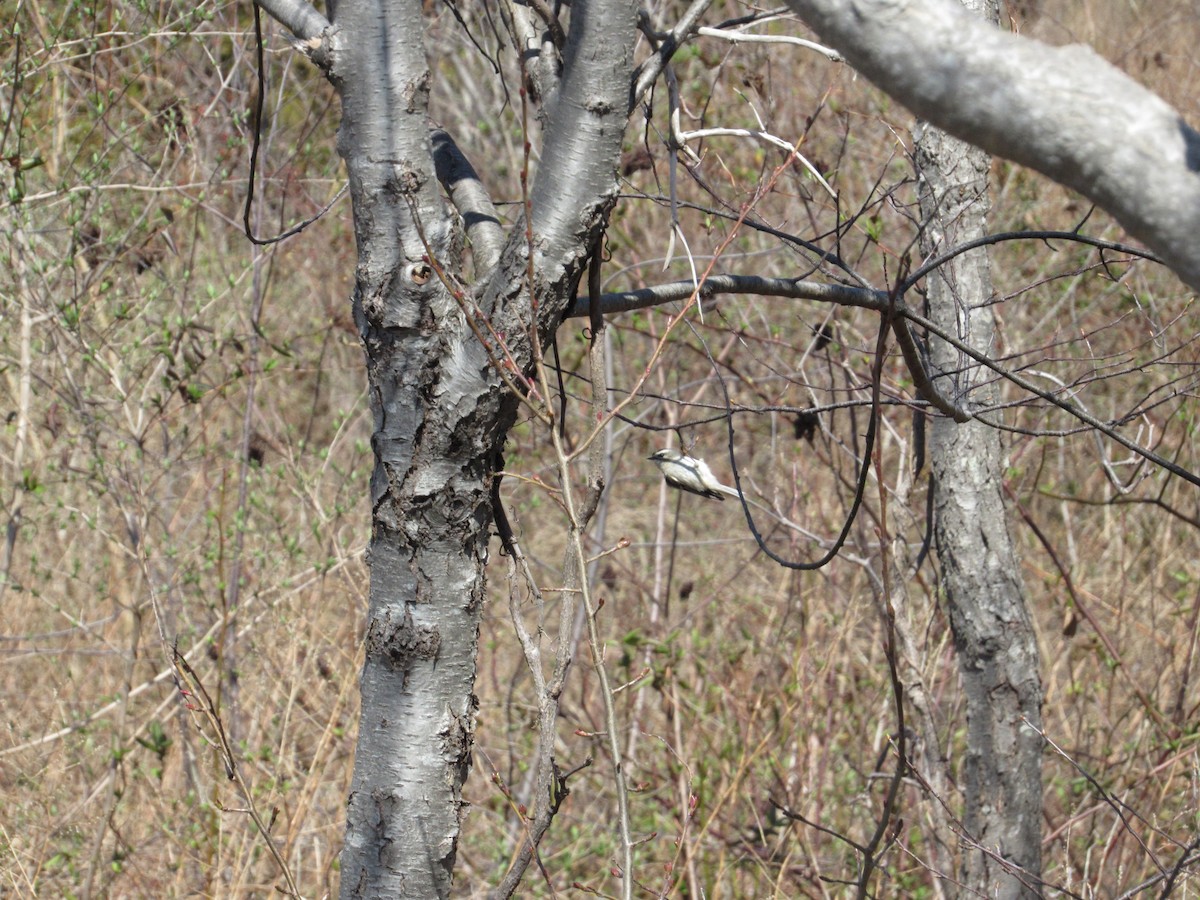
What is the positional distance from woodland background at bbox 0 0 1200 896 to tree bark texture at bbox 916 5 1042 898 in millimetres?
150

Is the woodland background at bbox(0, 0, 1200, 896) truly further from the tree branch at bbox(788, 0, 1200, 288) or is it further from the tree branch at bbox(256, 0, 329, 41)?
the tree branch at bbox(788, 0, 1200, 288)

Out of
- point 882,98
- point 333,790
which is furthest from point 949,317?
point 882,98

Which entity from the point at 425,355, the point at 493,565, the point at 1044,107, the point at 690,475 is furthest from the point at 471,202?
the point at 493,565

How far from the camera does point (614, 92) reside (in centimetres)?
143

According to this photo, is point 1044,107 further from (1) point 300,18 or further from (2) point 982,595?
(2) point 982,595

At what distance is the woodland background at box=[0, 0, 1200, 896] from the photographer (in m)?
3.11

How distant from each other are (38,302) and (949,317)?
104 inches

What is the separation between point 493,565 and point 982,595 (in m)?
2.72

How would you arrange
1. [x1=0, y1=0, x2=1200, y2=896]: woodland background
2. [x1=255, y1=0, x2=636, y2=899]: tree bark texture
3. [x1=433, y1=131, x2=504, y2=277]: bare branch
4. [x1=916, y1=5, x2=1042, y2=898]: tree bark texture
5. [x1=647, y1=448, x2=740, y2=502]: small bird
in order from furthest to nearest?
[x1=0, y1=0, x2=1200, y2=896]: woodland background, [x1=916, y1=5, x2=1042, y2=898]: tree bark texture, [x1=647, y1=448, x2=740, y2=502]: small bird, [x1=433, y1=131, x2=504, y2=277]: bare branch, [x1=255, y1=0, x2=636, y2=899]: tree bark texture

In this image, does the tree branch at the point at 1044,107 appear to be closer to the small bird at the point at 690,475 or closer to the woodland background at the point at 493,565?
the small bird at the point at 690,475

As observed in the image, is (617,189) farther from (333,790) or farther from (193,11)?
(333,790)

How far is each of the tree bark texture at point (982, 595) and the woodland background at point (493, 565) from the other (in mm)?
150

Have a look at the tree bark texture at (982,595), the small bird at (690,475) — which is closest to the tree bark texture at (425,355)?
the small bird at (690,475)

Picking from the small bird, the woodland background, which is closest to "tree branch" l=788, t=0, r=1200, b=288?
the small bird
